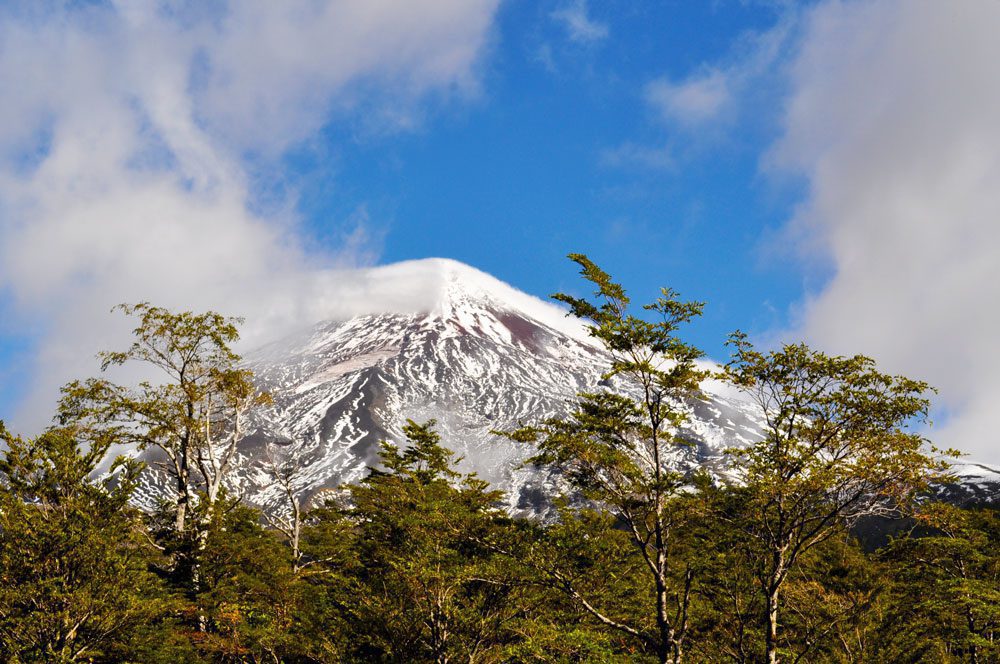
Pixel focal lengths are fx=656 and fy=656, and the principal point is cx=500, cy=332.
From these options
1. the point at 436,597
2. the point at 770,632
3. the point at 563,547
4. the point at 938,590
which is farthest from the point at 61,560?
the point at 938,590

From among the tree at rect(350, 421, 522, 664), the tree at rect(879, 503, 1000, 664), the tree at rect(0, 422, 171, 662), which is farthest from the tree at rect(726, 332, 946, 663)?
the tree at rect(0, 422, 171, 662)

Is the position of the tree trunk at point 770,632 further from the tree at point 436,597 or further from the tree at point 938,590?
the tree at point 436,597

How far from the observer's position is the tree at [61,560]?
13523 millimetres

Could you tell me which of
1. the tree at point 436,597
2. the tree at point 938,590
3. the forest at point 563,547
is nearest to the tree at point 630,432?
the forest at point 563,547

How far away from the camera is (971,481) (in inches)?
5007

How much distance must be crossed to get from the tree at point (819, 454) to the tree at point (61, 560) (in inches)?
548

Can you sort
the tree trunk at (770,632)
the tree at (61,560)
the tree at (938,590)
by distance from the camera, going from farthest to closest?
the tree at (938,590) → the tree trunk at (770,632) → the tree at (61,560)

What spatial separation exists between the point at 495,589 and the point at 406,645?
3.01 m

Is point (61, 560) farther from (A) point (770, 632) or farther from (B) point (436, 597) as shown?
(A) point (770, 632)

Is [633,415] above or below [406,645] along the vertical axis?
above

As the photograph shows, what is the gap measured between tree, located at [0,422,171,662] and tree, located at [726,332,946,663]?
548 inches

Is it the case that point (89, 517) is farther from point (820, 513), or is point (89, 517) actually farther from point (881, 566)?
point (881, 566)

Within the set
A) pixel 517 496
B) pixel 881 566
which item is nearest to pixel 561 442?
pixel 881 566

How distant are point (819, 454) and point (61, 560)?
17.5m
